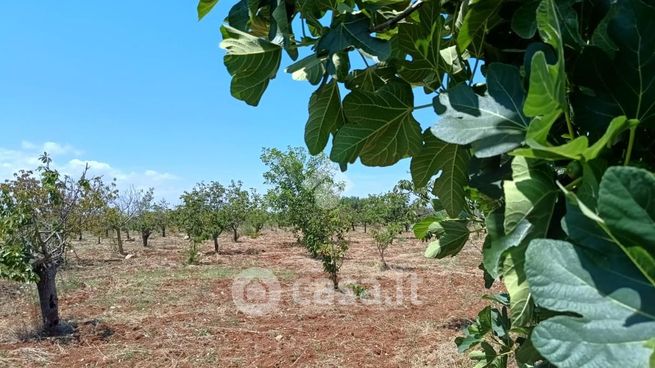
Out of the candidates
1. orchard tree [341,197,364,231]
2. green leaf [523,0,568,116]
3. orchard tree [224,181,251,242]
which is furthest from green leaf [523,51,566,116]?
Result: orchard tree [224,181,251,242]

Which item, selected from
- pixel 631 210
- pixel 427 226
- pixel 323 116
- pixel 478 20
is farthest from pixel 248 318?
pixel 631 210

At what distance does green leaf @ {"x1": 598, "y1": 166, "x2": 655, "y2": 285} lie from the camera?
29cm

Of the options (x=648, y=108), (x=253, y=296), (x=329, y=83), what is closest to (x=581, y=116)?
(x=648, y=108)

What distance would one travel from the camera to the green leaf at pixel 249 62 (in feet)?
2.28

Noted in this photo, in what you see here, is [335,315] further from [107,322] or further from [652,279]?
[652,279]

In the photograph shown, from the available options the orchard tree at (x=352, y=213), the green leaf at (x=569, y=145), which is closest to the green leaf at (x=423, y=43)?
the green leaf at (x=569, y=145)

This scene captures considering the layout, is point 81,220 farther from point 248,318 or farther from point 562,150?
point 562,150

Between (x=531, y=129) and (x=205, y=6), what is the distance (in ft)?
2.18

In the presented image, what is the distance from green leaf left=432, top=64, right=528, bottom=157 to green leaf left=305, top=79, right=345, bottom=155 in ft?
1.00

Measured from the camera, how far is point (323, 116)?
817 mm

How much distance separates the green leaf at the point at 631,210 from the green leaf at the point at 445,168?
48 cm

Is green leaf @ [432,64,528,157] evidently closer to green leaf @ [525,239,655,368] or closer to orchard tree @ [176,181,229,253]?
green leaf @ [525,239,655,368]

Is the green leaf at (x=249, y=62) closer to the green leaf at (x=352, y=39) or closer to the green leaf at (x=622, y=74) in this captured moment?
the green leaf at (x=352, y=39)

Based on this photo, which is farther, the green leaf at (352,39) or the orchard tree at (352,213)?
the orchard tree at (352,213)
